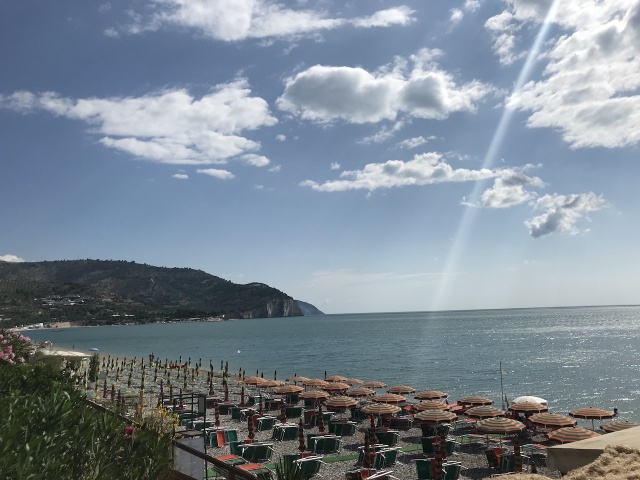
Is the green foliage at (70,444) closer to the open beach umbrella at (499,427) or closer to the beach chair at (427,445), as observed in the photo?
the beach chair at (427,445)

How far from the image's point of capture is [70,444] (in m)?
5.48

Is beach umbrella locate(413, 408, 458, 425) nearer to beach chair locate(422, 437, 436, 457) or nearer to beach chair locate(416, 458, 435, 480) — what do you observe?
beach chair locate(422, 437, 436, 457)

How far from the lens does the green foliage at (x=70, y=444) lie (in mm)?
4547

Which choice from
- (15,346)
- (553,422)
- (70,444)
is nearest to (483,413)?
(553,422)

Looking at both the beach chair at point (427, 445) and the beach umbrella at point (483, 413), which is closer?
the beach chair at point (427, 445)

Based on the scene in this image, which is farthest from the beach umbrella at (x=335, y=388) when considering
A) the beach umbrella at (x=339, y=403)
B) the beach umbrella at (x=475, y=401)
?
the beach umbrella at (x=475, y=401)

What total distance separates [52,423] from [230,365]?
216 ft

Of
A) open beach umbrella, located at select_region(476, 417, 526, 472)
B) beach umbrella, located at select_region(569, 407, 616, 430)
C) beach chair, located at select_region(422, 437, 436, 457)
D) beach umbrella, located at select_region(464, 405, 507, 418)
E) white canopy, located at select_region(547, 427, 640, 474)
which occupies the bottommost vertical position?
beach chair, located at select_region(422, 437, 436, 457)

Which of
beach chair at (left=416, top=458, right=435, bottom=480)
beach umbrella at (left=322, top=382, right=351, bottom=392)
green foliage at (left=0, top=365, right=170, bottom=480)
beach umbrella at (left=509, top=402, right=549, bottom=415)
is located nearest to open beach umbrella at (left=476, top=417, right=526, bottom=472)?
beach chair at (left=416, top=458, right=435, bottom=480)

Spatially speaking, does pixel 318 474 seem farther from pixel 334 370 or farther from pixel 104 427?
pixel 334 370

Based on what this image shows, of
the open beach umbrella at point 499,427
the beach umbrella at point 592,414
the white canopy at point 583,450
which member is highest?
the white canopy at point 583,450

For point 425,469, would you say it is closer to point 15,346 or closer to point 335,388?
point 335,388

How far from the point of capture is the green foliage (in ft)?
14.9

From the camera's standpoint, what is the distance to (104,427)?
6121 millimetres
